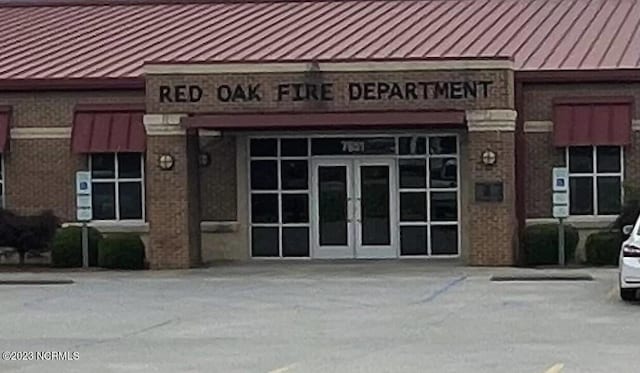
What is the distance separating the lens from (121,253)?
99.0 feet

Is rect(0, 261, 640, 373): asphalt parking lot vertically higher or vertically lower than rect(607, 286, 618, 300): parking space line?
lower

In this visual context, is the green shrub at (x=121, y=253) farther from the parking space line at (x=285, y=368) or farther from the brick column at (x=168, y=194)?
the parking space line at (x=285, y=368)

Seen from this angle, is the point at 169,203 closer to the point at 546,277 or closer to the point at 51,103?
the point at 51,103

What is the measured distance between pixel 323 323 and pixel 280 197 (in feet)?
45.5

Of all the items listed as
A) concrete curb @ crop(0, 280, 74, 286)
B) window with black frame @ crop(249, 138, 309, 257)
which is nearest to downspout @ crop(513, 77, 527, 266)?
window with black frame @ crop(249, 138, 309, 257)

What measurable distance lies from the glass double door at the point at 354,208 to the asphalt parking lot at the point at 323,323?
11.7ft

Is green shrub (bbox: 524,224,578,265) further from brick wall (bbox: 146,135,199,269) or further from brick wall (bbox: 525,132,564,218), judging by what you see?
brick wall (bbox: 146,135,199,269)

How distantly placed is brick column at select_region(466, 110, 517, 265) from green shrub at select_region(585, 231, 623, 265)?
166 centimetres

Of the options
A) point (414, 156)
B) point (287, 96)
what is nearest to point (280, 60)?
point (287, 96)

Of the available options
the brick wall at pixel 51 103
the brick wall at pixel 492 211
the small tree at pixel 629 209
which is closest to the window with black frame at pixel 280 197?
the brick wall at pixel 51 103

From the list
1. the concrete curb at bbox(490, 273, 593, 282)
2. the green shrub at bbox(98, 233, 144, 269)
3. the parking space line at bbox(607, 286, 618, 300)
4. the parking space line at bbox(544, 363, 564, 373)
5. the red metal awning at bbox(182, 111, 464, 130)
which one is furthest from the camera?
the green shrub at bbox(98, 233, 144, 269)

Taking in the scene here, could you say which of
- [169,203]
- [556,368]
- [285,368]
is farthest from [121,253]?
[556,368]

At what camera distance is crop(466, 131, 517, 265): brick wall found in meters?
29.2

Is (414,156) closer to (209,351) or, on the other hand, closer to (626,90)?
(626,90)
